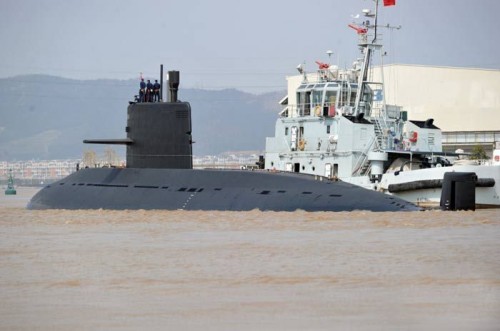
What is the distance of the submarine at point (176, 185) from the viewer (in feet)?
84.9

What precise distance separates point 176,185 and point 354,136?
32.1 ft

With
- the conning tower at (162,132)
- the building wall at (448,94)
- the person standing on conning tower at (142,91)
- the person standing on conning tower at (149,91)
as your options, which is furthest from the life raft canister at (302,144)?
the building wall at (448,94)

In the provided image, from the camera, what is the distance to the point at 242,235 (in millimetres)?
21219

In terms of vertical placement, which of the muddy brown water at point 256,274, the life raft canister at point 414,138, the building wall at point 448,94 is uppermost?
the building wall at point 448,94

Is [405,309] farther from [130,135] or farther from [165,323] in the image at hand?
[130,135]

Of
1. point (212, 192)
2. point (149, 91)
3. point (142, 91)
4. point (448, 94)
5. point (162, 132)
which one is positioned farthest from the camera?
point (448, 94)

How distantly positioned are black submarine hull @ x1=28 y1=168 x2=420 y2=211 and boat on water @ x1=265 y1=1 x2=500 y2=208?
7489mm

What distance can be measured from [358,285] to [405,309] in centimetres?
204

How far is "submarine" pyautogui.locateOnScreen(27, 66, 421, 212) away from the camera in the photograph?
84.9ft

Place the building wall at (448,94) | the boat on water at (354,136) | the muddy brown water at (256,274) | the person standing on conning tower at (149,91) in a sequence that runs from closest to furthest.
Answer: the muddy brown water at (256,274), the person standing on conning tower at (149,91), the boat on water at (354,136), the building wall at (448,94)

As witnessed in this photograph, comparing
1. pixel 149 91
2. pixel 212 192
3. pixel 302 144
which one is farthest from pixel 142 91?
pixel 302 144

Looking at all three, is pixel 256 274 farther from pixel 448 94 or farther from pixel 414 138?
pixel 448 94

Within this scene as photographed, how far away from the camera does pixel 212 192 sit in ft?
89.9

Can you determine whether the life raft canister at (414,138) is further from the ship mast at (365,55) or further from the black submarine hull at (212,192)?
the black submarine hull at (212,192)
